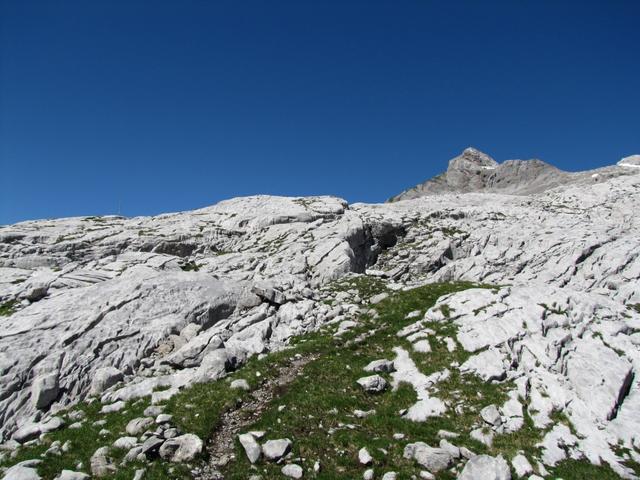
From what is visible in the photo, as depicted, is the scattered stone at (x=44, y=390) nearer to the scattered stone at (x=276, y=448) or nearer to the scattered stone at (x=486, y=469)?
the scattered stone at (x=276, y=448)

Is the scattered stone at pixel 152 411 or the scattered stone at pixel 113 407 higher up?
the scattered stone at pixel 113 407

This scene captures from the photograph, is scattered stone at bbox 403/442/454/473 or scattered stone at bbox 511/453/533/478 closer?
scattered stone at bbox 511/453/533/478

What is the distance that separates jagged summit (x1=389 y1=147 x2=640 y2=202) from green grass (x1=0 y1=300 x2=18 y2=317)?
Result: 332 ft

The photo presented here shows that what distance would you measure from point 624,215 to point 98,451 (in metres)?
69.9

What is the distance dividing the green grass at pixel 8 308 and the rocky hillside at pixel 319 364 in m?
0.24

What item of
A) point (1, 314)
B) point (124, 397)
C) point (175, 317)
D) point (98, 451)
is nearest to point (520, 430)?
point (98, 451)

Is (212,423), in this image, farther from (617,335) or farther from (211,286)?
(617,335)

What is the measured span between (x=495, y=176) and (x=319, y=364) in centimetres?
12806

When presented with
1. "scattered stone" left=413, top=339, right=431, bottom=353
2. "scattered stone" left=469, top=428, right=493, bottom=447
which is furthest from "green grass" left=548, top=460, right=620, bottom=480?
"scattered stone" left=413, top=339, right=431, bottom=353

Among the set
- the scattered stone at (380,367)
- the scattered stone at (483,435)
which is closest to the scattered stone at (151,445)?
the scattered stone at (380,367)

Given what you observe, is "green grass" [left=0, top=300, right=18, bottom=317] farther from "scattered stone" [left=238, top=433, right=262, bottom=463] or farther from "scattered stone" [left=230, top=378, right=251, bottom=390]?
"scattered stone" [left=238, top=433, right=262, bottom=463]

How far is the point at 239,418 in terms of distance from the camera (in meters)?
17.3

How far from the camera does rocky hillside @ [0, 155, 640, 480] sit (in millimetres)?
14523

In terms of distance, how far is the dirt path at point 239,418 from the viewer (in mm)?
14305
